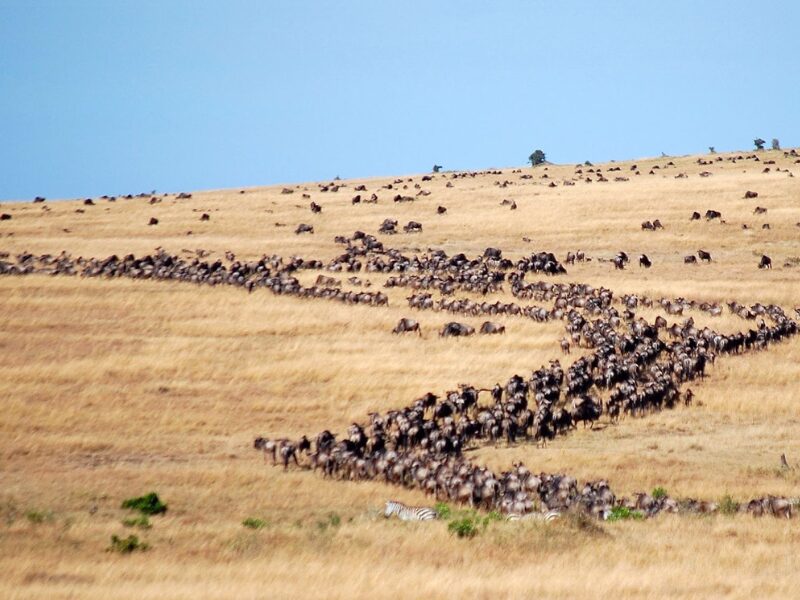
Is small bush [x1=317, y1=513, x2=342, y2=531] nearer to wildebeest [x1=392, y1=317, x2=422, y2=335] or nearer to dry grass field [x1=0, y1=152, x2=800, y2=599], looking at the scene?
dry grass field [x1=0, y1=152, x2=800, y2=599]

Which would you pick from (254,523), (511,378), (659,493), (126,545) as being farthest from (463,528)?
(511,378)

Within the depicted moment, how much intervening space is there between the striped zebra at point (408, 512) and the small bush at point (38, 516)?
5799 mm

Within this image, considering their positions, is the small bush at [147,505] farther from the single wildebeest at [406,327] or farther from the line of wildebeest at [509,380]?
the single wildebeest at [406,327]

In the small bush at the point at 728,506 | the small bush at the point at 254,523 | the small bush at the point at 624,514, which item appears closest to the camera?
the small bush at the point at 254,523

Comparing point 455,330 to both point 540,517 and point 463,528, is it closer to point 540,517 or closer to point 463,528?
point 540,517

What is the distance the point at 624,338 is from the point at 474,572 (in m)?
21.2

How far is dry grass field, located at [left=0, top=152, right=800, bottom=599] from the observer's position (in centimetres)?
1616

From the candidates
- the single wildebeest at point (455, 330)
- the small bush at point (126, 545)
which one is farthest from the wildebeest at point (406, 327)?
the small bush at point (126, 545)

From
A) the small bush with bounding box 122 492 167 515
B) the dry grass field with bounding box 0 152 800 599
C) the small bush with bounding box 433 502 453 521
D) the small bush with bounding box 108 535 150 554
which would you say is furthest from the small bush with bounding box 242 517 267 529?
the small bush with bounding box 433 502 453 521

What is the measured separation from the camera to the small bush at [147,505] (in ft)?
68.2

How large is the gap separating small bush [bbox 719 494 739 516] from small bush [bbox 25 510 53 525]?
11904mm

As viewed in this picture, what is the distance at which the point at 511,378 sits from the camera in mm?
31547

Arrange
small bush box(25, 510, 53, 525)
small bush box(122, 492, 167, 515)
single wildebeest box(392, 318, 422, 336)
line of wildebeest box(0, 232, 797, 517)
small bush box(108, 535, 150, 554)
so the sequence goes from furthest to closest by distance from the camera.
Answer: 1. single wildebeest box(392, 318, 422, 336)
2. line of wildebeest box(0, 232, 797, 517)
3. small bush box(122, 492, 167, 515)
4. small bush box(25, 510, 53, 525)
5. small bush box(108, 535, 150, 554)

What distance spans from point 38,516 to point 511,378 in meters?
15.4
